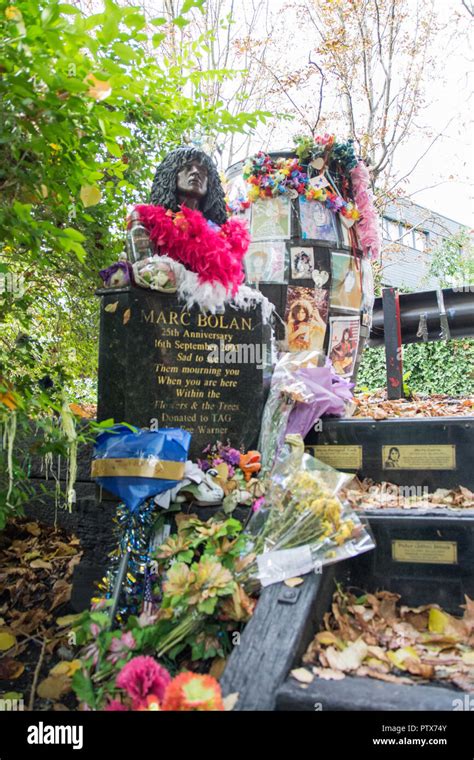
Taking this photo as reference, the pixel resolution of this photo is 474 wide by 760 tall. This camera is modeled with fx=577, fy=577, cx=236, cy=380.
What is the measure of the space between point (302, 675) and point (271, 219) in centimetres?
407

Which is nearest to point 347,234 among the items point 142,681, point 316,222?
point 316,222

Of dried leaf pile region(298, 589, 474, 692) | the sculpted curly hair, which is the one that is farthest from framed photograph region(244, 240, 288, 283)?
dried leaf pile region(298, 589, 474, 692)

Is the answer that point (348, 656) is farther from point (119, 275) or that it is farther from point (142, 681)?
point (119, 275)

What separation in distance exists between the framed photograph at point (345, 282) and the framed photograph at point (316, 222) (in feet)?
0.60

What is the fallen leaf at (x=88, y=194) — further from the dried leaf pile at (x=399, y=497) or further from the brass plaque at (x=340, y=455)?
the brass plaque at (x=340, y=455)

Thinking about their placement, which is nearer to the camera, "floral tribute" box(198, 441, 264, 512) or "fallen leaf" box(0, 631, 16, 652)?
"fallen leaf" box(0, 631, 16, 652)

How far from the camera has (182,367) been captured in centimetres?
372

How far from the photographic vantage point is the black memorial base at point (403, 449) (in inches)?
134

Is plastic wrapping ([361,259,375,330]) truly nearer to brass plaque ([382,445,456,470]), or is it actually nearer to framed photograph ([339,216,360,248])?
framed photograph ([339,216,360,248])

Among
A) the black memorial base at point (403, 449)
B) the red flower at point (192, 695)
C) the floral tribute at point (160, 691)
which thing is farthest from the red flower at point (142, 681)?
the black memorial base at point (403, 449)

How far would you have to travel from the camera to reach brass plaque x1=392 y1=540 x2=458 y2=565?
105 inches

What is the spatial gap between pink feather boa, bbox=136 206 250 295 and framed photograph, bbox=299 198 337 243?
1.38 metres
